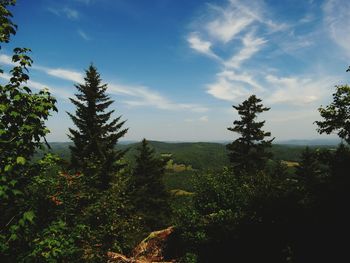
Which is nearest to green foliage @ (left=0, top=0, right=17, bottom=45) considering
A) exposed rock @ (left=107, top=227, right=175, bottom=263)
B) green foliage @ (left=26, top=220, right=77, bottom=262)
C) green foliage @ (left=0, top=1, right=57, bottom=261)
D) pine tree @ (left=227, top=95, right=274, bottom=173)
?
green foliage @ (left=0, top=1, right=57, bottom=261)

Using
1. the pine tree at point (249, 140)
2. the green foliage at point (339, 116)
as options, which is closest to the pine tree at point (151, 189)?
the pine tree at point (249, 140)

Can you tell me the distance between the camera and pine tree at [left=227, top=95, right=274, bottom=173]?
38.8 m

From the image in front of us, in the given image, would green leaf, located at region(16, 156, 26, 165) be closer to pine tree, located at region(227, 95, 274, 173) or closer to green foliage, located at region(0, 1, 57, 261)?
green foliage, located at region(0, 1, 57, 261)

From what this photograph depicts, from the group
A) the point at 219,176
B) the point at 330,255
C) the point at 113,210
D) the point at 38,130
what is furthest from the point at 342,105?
the point at 38,130

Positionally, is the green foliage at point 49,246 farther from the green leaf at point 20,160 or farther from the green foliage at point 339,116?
the green foliage at point 339,116

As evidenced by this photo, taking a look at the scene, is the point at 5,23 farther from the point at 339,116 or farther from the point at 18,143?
the point at 339,116

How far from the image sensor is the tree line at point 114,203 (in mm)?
6344

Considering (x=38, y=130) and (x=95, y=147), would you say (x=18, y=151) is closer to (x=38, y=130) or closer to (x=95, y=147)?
(x=38, y=130)

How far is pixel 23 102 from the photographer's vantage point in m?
6.46

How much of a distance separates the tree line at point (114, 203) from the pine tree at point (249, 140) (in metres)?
1.69

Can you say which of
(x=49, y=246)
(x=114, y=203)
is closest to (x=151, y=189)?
(x=114, y=203)

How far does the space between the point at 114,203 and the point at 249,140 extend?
29082mm

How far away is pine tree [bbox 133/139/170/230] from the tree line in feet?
49.5

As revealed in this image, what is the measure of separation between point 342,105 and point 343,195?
12.1 meters
